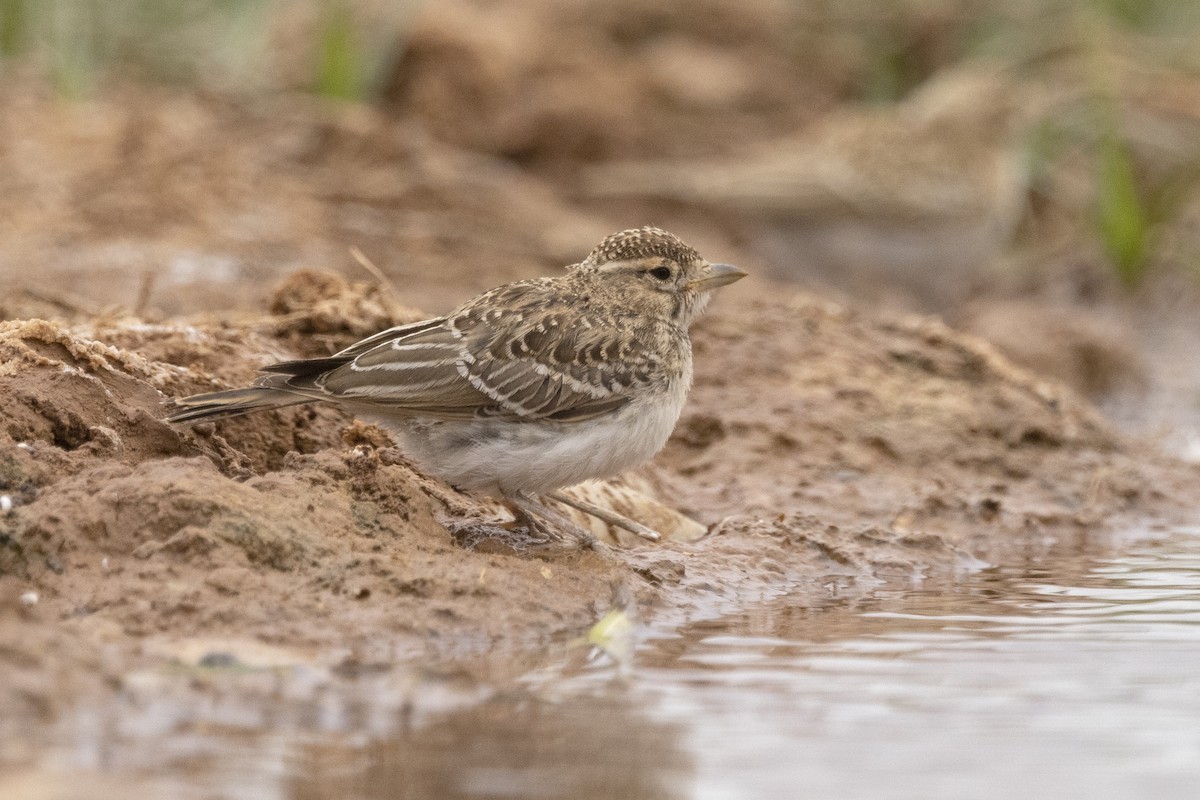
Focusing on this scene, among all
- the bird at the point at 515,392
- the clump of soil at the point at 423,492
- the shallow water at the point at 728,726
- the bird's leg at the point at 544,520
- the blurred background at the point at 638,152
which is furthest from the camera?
the blurred background at the point at 638,152

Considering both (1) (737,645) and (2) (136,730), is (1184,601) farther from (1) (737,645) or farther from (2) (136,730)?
(2) (136,730)

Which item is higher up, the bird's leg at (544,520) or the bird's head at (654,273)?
the bird's head at (654,273)

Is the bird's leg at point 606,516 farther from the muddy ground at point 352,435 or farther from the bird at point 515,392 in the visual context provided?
the muddy ground at point 352,435

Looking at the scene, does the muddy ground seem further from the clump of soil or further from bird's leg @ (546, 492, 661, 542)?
bird's leg @ (546, 492, 661, 542)

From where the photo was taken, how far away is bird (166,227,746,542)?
17.2ft

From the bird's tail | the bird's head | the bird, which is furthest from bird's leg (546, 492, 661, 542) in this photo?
the bird's tail

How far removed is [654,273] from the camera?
6137 mm

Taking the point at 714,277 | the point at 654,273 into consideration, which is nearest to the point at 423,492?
the point at 654,273

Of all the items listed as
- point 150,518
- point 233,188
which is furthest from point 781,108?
point 150,518

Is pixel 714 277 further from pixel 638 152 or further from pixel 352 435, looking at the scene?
pixel 638 152

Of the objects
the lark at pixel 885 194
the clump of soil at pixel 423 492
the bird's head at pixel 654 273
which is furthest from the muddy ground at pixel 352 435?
the bird's head at pixel 654 273

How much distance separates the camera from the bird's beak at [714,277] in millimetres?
6176

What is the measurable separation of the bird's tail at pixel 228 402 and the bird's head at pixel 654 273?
144 centimetres

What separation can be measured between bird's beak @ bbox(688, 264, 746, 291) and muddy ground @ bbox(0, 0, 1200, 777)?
0.90 m
